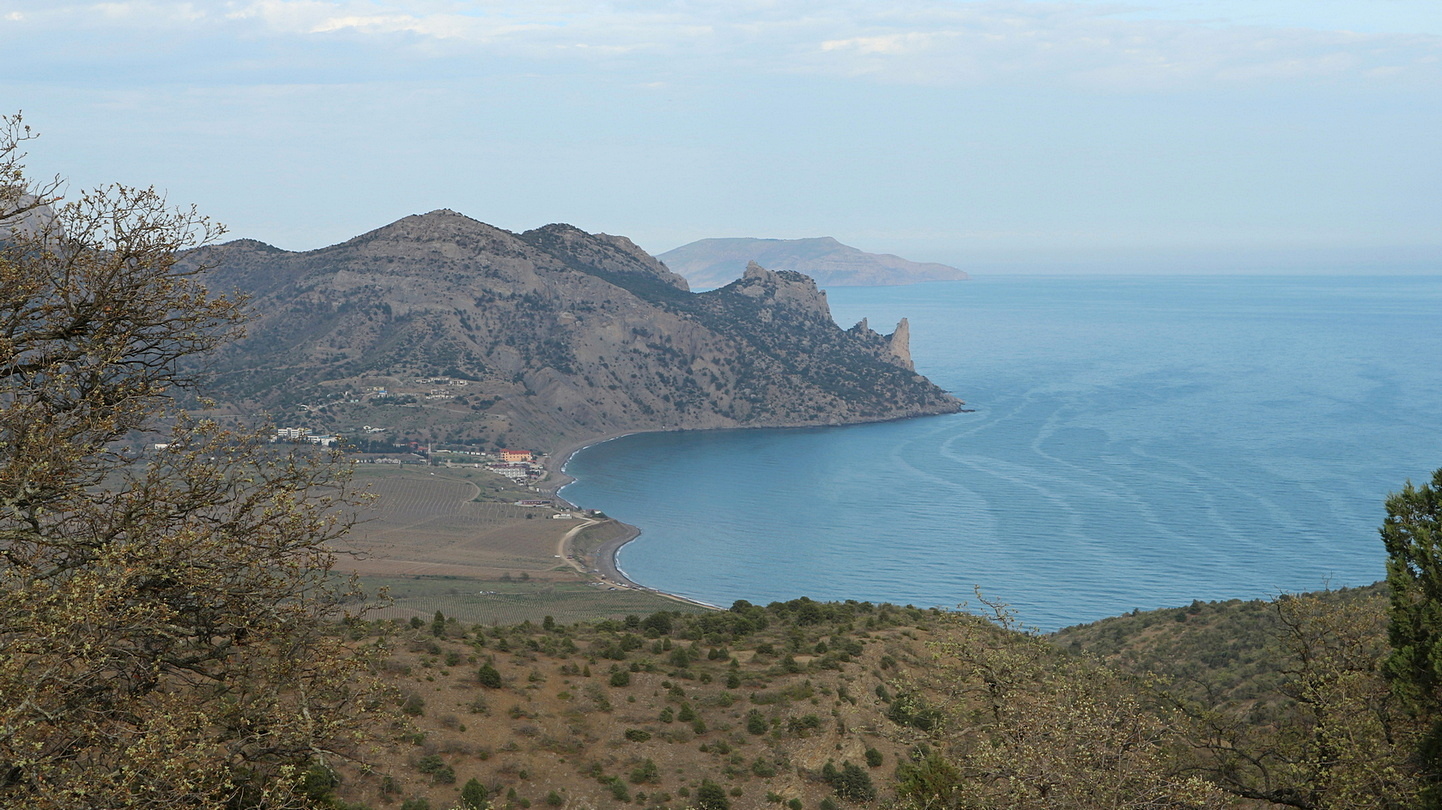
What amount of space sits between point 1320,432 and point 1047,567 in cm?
6707

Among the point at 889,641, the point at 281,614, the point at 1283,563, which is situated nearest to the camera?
the point at 281,614

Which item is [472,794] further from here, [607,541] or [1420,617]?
[607,541]

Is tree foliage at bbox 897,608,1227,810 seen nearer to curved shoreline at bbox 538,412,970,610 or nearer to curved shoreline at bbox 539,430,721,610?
curved shoreline at bbox 539,430,721,610

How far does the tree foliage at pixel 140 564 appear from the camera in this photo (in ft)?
20.9

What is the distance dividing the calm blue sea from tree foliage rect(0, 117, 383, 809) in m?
75.7

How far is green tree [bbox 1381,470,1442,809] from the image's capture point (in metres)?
12.9

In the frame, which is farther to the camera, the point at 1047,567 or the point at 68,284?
the point at 1047,567

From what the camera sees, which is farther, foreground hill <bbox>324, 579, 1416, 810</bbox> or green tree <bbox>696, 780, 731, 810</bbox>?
green tree <bbox>696, 780, 731, 810</bbox>

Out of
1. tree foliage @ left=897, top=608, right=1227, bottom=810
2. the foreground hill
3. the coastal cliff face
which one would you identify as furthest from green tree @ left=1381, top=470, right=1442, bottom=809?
the coastal cliff face

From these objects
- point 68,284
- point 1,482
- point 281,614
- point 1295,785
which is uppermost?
point 68,284

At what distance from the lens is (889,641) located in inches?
1305

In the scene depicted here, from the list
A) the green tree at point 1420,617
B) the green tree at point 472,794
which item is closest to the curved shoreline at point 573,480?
the green tree at point 472,794

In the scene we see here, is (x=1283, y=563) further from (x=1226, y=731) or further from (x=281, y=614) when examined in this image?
(x=281, y=614)

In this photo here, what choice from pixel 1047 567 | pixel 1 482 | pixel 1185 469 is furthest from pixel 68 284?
pixel 1185 469
